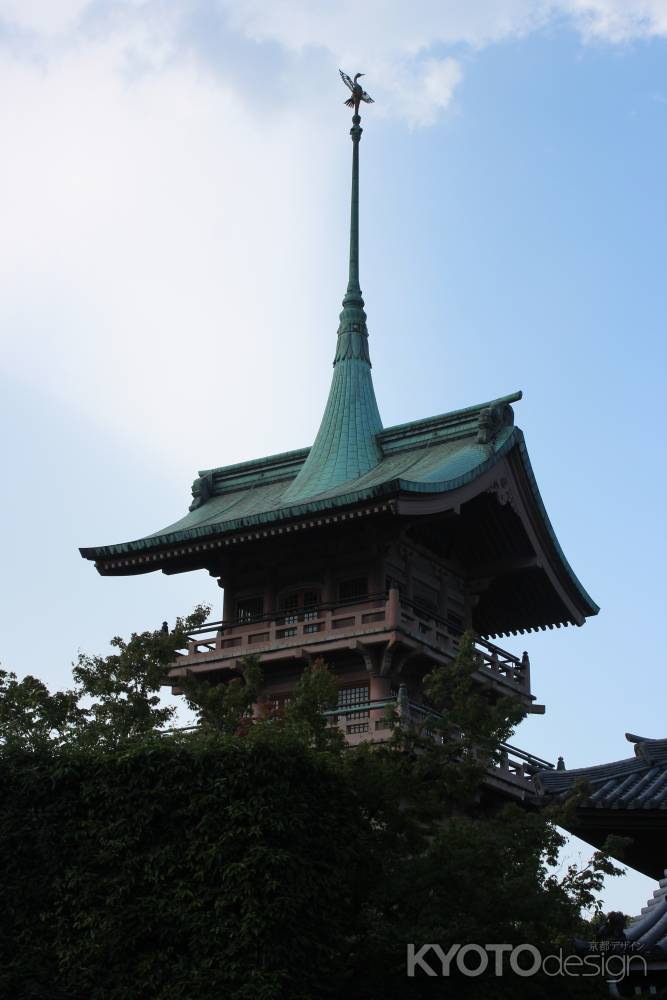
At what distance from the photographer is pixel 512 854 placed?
21.2 meters

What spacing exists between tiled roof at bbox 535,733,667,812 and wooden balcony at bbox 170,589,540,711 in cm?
1150

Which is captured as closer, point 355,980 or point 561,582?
point 355,980

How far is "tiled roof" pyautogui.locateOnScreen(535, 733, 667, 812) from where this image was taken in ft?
63.5

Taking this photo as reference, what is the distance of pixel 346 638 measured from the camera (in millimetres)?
35125

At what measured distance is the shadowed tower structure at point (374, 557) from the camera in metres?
35.3

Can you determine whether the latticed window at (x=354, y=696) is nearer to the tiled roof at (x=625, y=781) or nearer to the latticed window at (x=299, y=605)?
the latticed window at (x=299, y=605)

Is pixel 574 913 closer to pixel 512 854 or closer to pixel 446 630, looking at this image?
pixel 512 854

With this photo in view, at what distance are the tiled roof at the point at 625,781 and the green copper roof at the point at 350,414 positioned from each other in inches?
680

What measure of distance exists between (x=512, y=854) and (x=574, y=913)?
1.26 metres

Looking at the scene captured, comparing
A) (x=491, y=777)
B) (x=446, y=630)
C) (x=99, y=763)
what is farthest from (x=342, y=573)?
(x=99, y=763)

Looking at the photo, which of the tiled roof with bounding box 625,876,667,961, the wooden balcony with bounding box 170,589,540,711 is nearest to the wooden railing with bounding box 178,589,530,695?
the wooden balcony with bounding box 170,589,540,711

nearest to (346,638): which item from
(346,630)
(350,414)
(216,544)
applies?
(346,630)

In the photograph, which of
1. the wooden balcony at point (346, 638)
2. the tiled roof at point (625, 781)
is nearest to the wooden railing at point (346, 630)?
the wooden balcony at point (346, 638)

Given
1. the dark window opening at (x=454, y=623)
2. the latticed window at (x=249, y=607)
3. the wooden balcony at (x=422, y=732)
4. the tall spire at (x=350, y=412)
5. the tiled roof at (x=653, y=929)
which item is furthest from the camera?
the tall spire at (x=350, y=412)
